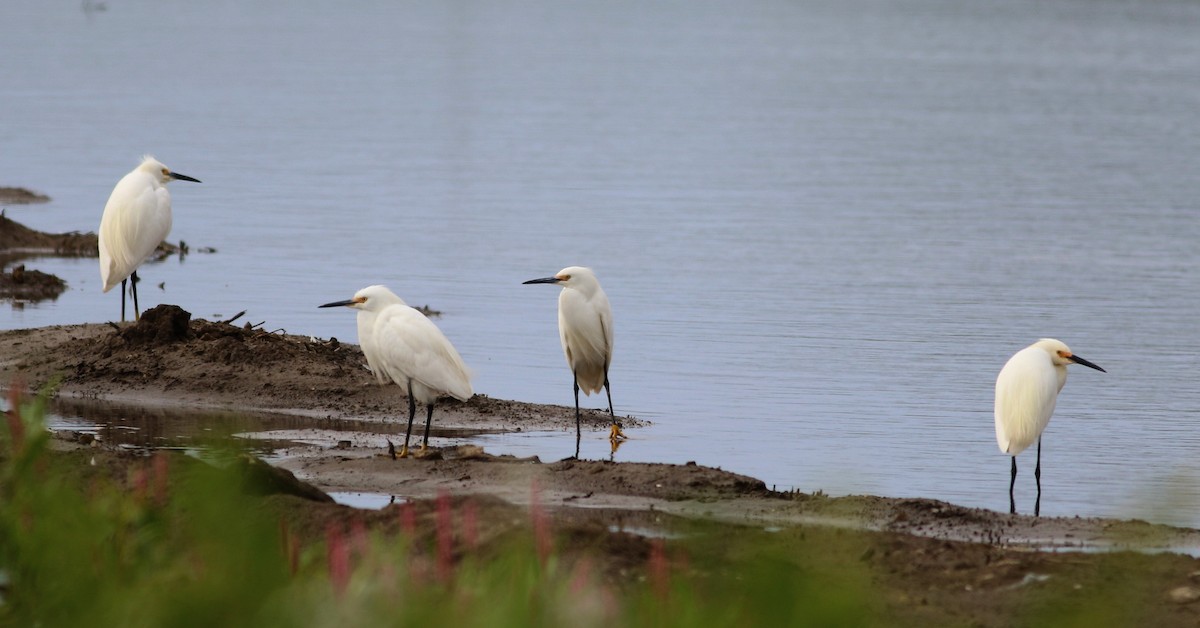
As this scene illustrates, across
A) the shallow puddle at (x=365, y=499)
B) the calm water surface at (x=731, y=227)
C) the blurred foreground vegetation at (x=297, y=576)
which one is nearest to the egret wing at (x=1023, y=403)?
the calm water surface at (x=731, y=227)

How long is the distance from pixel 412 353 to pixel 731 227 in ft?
56.1

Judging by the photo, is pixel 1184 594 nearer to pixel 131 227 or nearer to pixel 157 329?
pixel 157 329

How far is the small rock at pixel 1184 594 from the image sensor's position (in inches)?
330

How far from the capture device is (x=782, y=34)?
342 ft

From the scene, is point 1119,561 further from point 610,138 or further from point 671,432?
point 610,138

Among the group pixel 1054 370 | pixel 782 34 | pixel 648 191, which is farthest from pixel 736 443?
pixel 782 34

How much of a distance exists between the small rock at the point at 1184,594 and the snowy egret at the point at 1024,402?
115 inches

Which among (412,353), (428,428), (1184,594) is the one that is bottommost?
(1184,594)

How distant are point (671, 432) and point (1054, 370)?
3.14 metres

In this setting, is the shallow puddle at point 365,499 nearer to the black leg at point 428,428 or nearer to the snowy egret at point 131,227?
the black leg at point 428,428

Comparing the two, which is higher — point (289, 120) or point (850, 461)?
point (289, 120)

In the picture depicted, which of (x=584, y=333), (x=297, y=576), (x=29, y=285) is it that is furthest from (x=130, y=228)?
(x=297, y=576)

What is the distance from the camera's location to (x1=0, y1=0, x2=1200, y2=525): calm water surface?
47.8 feet

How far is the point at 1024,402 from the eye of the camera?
11484 mm
